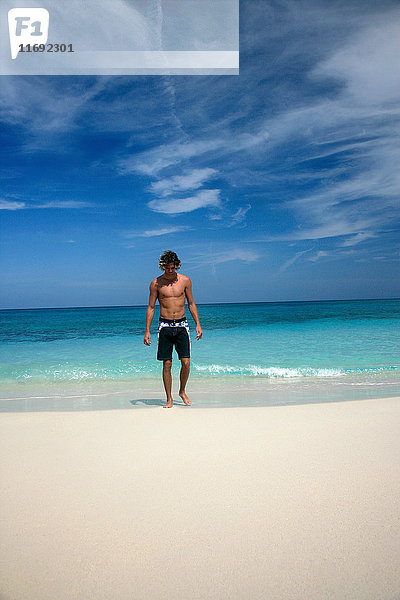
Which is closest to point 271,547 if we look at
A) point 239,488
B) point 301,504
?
point 301,504

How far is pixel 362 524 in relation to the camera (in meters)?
2.08

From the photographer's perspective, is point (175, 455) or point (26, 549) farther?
point (175, 455)

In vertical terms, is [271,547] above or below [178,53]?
below

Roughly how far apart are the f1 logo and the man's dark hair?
3.87m

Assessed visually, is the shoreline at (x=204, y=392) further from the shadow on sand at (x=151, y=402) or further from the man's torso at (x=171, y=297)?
the man's torso at (x=171, y=297)

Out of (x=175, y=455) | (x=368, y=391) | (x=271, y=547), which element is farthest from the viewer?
(x=368, y=391)

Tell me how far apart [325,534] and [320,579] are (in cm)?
33

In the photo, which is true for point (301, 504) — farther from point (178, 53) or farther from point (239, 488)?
point (178, 53)

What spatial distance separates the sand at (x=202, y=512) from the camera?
170 cm

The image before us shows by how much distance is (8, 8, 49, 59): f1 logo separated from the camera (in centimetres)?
573

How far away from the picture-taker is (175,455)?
313cm

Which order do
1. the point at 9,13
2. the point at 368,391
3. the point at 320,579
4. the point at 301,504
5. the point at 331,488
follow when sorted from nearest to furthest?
the point at 320,579 → the point at 301,504 → the point at 331,488 → the point at 9,13 → the point at 368,391

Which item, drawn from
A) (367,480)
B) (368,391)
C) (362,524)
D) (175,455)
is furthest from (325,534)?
(368,391)

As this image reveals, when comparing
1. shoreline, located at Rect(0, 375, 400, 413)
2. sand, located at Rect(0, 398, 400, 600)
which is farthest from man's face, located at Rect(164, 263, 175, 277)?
sand, located at Rect(0, 398, 400, 600)
